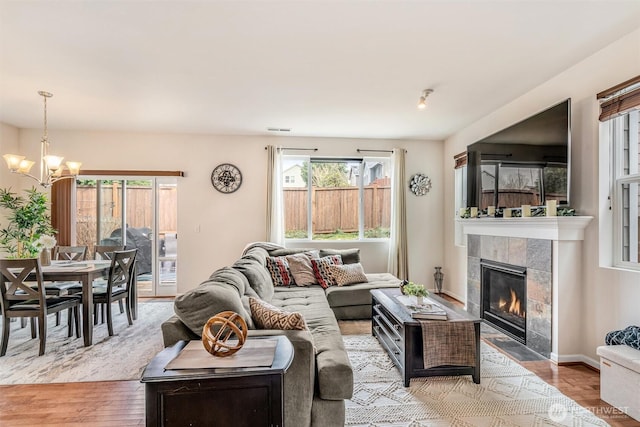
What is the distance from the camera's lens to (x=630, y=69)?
2506 mm

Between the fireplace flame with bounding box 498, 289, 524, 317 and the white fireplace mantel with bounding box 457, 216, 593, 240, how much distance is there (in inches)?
25.7

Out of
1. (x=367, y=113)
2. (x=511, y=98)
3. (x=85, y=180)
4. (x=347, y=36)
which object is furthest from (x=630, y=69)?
(x=85, y=180)

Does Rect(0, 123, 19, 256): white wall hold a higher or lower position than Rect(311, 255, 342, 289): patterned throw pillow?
higher

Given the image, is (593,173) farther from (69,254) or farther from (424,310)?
(69,254)

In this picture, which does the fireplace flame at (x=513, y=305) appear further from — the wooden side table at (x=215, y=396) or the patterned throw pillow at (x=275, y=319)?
the wooden side table at (x=215, y=396)

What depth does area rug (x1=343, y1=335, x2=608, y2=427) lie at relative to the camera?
2088mm

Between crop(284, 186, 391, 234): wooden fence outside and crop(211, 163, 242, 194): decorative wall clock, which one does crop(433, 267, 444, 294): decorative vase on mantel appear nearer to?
crop(284, 186, 391, 234): wooden fence outside

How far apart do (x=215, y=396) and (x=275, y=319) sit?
694 mm

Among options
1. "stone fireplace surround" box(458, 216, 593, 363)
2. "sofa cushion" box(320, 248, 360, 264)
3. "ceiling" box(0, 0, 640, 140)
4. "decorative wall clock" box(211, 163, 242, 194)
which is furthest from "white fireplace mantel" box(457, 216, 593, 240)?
"decorative wall clock" box(211, 163, 242, 194)

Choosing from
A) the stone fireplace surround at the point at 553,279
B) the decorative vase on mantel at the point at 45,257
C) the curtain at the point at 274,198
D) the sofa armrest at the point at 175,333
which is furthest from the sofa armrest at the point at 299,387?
the curtain at the point at 274,198

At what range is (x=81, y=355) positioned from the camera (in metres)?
3.11

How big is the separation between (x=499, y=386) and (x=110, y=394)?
2917 millimetres

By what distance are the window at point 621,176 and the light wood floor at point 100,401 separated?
0.99 meters

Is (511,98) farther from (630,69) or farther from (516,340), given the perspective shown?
(516,340)
